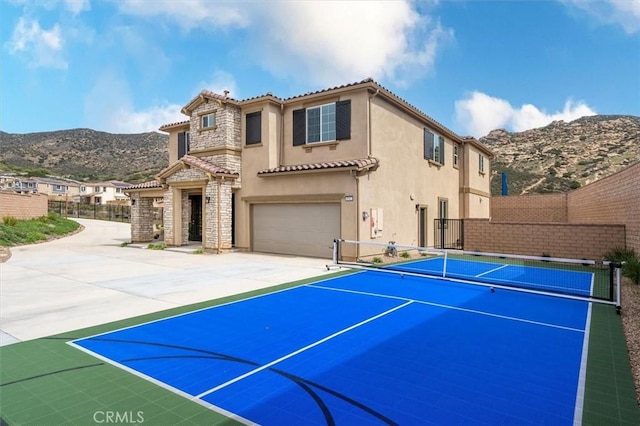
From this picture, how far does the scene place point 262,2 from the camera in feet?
50.3

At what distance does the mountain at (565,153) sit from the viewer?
159 ft

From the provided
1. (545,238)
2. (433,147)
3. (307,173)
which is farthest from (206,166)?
(545,238)

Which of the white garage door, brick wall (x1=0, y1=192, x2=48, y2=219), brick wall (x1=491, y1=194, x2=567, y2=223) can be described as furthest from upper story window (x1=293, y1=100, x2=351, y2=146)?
brick wall (x1=0, y1=192, x2=48, y2=219)

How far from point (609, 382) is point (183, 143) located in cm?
2475

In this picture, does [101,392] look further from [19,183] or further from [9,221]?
[19,183]

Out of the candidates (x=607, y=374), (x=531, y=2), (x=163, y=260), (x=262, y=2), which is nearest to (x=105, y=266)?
(x=163, y=260)

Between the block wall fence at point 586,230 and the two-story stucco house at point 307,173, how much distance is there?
383 centimetres

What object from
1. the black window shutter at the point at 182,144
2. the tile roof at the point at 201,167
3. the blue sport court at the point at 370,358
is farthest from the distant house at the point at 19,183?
the blue sport court at the point at 370,358

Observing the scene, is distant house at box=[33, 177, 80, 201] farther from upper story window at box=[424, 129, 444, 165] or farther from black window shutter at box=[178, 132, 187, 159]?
upper story window at box=[424, 129, 444, 165]

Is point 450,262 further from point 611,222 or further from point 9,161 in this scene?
point 9,161

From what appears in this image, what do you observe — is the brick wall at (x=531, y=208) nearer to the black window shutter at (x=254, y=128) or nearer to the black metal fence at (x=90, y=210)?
the black window shutter at (x=254, y=128)

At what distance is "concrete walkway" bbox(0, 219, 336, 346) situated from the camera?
301 inches

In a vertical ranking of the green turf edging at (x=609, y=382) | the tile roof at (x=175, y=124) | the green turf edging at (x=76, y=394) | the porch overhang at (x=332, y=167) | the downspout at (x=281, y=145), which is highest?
the tile roof at (x=175, y=124)

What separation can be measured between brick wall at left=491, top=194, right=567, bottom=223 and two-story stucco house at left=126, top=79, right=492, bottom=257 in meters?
12.7
